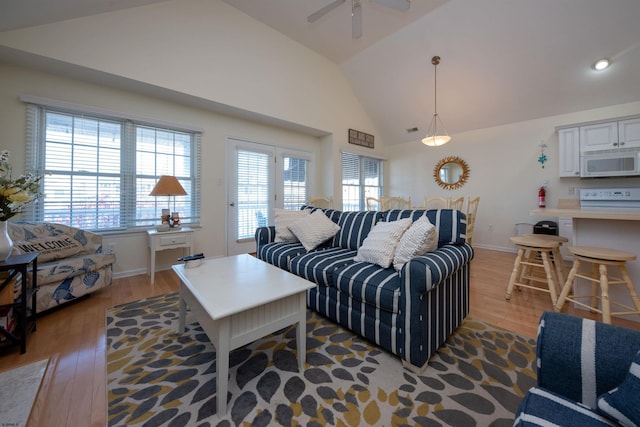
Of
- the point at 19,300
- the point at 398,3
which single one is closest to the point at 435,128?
the point at 398,3

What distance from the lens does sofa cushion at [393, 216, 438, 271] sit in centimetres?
159

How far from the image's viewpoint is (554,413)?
0.63 metres

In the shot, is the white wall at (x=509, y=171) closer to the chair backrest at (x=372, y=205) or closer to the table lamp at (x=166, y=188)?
the chair backrest at (x=372, y=205)

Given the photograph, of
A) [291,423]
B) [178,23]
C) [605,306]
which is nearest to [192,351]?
[291,423]

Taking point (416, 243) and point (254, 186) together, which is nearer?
point (416, 243)

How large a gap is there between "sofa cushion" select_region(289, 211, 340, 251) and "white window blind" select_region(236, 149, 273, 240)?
1801mm

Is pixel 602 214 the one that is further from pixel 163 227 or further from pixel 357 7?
pixel 163 227

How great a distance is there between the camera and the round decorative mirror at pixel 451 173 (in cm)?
504

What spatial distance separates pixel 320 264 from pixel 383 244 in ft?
1.71

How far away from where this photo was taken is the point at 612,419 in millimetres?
606

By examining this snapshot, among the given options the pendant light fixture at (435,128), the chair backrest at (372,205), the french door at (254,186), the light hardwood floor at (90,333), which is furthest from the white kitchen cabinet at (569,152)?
the french door at (254,186)

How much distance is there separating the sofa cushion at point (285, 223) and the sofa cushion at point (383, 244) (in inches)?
37.1

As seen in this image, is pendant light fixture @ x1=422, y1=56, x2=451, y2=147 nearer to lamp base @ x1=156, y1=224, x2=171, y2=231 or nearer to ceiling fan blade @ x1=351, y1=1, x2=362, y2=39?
ceiling fan blade @ x1=351, y1=1, x2=362, y2=39

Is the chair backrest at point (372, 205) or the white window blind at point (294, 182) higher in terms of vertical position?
the white window blind at point (294, 182)
